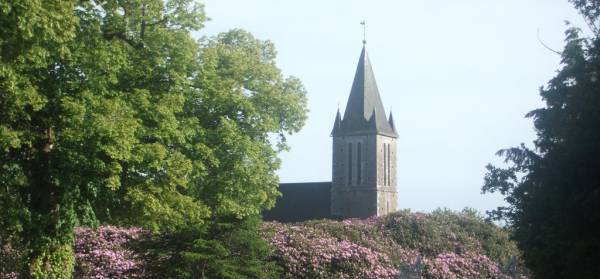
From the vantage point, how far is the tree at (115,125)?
610 inches

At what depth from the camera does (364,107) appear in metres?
67.8

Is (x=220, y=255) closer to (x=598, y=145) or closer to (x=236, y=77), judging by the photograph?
(x=236, y=77)

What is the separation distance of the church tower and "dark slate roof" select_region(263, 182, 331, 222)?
1.88 metres

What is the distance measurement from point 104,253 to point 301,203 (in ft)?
120

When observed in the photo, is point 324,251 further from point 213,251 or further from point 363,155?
point 363,155

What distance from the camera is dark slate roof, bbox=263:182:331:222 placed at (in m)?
60.0

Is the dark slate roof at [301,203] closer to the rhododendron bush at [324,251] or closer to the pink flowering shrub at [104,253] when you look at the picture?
the rhododendron bush at [324,251]

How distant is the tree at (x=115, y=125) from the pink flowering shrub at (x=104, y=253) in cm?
597

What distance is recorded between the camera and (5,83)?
14695mm

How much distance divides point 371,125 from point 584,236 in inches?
2135

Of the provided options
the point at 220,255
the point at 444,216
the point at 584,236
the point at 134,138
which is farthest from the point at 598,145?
the point at 444,216

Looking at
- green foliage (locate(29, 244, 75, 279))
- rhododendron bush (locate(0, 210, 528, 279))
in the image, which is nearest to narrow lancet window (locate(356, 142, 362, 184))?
rhododendron bush (locate(0, 210, 528, 279))

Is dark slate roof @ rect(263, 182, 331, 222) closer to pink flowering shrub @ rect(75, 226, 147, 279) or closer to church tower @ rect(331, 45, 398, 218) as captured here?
church tower @ rect(331, 45, 398, 218)

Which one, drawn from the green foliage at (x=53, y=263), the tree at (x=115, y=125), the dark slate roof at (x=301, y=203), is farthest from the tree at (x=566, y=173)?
the dark slate roof at (x=301, y=203)
